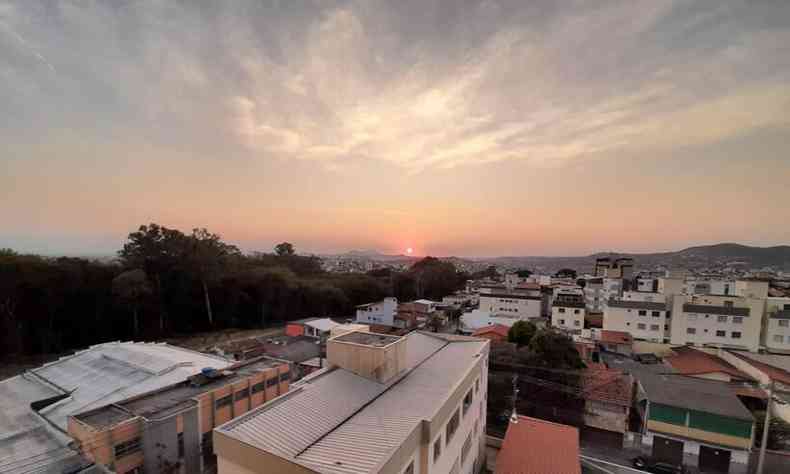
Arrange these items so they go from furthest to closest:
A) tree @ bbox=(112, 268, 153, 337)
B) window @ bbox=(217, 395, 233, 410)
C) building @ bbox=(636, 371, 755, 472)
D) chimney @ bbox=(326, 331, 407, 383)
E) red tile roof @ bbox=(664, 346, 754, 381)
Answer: tree @ bbox=(112, 268, 153, 337) → red tile roof @ bbox=(664, 346, 754, 381) → window @ bbox=(217, 395, 233, 410) → building @ bbox=(636, 371, 755, 472) → chimney @ bbox=(326, 331, 407, 383)

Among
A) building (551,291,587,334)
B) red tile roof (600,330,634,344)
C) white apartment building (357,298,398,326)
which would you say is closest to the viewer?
red tile roof (600,330,634,344)

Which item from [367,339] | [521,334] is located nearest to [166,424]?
[367,339]

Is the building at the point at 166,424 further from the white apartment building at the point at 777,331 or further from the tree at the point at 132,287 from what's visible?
the white apartment building at the point at 777,331

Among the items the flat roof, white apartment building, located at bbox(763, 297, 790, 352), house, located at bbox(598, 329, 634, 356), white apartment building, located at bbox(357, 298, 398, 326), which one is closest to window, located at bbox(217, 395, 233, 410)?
the flat roof

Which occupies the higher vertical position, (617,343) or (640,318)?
(640,318)

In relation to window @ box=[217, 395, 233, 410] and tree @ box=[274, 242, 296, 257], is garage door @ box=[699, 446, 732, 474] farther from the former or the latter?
tree @ box=[274, 242, 296, 257]

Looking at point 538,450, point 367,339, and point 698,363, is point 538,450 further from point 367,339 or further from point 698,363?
point 698,363

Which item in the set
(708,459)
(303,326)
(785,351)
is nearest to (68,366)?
A: (303,326)
